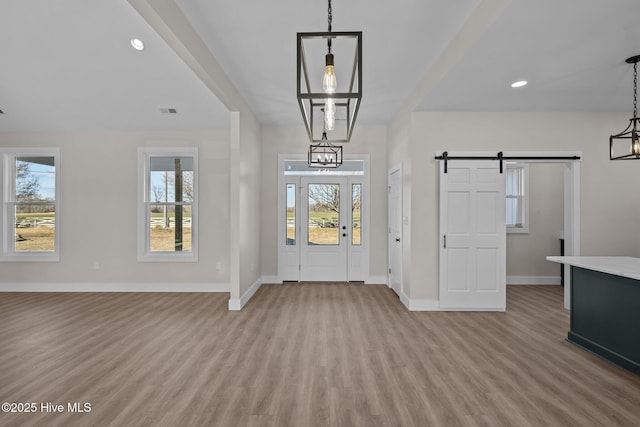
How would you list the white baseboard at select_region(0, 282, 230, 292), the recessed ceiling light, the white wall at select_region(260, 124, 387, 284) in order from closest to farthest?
the recessed ceiling light
the white baseboard at select_region(0, 282, 230, 292)
the white wall at select_region(260, 124, 387, 284)

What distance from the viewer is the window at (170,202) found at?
5.61 metres

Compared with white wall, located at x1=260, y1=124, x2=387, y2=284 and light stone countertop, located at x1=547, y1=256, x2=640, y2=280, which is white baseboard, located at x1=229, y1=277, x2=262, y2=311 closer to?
white wall, located at x1=260, y1=124, x2=387, y2=284

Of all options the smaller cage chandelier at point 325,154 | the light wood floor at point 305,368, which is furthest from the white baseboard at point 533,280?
the smaller cage chandelier at point 325,154

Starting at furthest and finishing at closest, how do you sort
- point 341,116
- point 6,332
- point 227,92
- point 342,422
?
point 341,116, point 227,92, point 6,332, point 342,422

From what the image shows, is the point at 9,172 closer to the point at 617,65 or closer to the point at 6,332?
the point at 6,332

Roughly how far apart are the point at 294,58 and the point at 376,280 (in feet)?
13.7

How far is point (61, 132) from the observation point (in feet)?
18.3

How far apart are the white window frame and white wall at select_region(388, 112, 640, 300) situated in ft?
19.3

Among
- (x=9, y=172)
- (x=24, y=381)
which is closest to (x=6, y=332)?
(x=24, y=381)

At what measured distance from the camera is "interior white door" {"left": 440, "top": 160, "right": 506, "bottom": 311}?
4.44m

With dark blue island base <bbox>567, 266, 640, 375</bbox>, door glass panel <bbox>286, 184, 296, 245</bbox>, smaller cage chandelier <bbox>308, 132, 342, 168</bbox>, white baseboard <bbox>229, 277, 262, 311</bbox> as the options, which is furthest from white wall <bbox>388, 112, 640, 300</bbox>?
door glass panel <bbox>286, 184, 296, 245</bbox>

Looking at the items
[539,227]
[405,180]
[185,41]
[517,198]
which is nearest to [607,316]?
[405,180]

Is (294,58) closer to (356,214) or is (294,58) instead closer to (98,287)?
(356,214)

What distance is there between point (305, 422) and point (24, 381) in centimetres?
235
